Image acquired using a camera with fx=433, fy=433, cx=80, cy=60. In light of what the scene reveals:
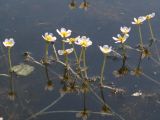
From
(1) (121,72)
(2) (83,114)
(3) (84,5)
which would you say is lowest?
(2) (83,114)

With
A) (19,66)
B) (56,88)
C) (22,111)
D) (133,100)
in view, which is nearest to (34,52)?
(19,66)

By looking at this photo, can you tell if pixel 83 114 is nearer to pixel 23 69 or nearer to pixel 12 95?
pixel 12 95

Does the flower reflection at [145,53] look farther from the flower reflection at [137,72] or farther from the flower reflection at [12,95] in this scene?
the flower reflection at [12,95]

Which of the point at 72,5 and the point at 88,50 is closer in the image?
the point at 88,50

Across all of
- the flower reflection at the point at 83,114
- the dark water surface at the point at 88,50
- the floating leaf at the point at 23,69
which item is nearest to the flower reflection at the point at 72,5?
the dark water surface at the point at 88,50

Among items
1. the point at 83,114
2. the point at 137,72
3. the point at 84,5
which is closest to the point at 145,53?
the point at 137,72

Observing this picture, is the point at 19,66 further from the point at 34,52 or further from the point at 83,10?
the point at 83,10

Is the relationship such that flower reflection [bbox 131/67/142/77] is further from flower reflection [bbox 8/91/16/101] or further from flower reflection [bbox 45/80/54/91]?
flower reflection [bbox 8/91/16/101]

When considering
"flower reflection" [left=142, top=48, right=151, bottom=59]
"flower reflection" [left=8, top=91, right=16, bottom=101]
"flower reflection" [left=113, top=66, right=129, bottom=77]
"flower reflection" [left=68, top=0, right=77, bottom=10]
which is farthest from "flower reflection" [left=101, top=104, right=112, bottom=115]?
"flower reflection" [left=68, top=0, right=77, bottom=10]
